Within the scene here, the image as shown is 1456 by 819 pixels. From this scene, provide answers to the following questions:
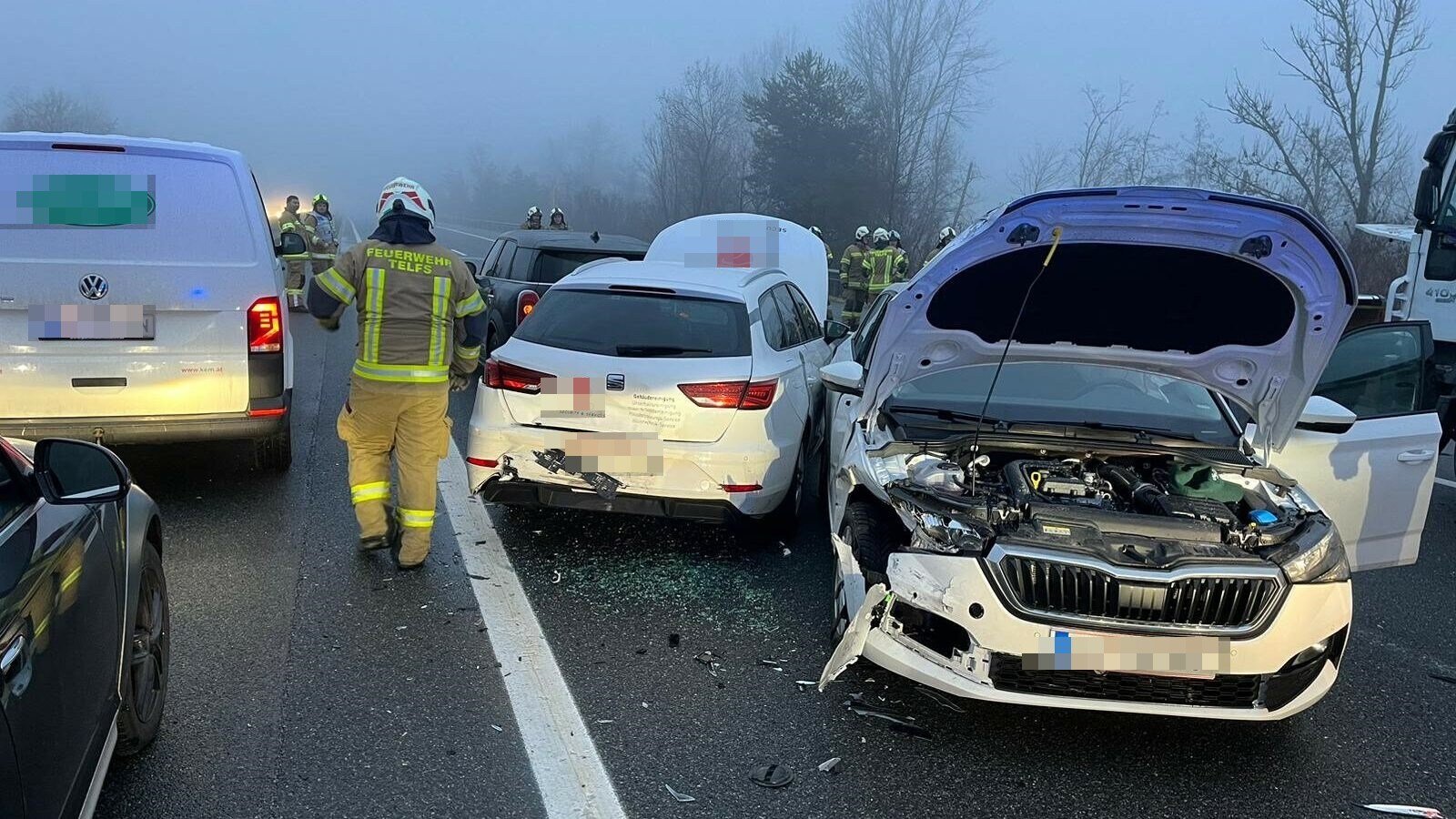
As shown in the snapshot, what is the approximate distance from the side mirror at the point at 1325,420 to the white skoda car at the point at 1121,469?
1 centimetres

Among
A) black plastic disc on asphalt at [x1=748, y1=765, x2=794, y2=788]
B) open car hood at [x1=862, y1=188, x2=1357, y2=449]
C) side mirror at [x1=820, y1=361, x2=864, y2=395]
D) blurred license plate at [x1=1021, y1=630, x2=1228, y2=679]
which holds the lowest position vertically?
black plastic disc on asphalt at [x1=748, y1=765, x2=794, y2=788]

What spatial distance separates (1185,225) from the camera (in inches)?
135

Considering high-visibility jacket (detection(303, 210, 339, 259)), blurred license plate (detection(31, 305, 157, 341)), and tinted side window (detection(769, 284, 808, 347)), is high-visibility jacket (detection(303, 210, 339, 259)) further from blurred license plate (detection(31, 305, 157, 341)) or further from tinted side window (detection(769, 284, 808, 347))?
tinted side window (detection(769, 284, 808, 347))

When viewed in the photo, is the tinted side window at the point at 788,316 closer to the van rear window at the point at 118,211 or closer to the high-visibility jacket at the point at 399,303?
the high-visibility jacket at the point at 399,303

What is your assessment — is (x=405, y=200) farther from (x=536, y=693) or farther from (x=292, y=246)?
(x=536, y=693)

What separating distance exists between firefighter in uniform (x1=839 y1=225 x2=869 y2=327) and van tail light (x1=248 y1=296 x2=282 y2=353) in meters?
10.3

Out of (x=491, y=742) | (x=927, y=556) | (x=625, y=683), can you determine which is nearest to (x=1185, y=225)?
(x=927, y=556)

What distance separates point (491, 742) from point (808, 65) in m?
32.7

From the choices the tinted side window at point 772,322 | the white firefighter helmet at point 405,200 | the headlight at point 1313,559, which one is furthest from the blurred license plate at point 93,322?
the headlight at point 1313,559

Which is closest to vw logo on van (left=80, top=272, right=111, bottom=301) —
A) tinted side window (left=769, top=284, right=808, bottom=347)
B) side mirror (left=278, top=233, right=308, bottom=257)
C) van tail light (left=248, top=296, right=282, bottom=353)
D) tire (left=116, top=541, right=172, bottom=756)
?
van tail light (left=248, top=296, right=282, bottom=353)

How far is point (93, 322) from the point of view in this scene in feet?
16.4

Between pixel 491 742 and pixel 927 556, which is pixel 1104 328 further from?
pixel 491 742

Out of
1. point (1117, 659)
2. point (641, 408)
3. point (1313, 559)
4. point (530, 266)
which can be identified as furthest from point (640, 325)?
point (530, 266)

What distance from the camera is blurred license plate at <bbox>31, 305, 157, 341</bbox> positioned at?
16.1 ft
